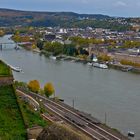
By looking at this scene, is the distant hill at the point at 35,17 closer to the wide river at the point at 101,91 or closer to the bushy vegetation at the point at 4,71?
the wide river at the point at 101,91

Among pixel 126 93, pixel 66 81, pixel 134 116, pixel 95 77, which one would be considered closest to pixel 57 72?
pixel 95 77

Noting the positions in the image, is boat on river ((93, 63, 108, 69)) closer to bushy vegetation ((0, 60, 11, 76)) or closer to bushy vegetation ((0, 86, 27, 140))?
bushy vegetation ((0, 60, 11, 76))

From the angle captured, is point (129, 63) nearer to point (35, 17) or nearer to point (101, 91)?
point (101, 91)

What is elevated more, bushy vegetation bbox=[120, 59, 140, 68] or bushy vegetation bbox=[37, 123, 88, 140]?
bushy vegetation bbox=[37, 123, 88, 140]

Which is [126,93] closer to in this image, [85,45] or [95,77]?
[95,77]

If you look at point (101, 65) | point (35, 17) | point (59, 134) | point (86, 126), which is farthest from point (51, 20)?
point (59, 134)

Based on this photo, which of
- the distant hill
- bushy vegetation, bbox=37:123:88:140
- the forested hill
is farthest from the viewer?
the distant hill

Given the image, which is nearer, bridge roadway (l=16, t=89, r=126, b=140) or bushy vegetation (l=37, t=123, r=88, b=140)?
bushy vegetation (l=37, t=123, r=88, b=140)

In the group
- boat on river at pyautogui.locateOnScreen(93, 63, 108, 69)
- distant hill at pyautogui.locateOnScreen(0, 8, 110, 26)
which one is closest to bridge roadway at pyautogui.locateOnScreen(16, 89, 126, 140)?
boat on river at pyautogui.locateOnScreen(93, 63, 108, 69)
